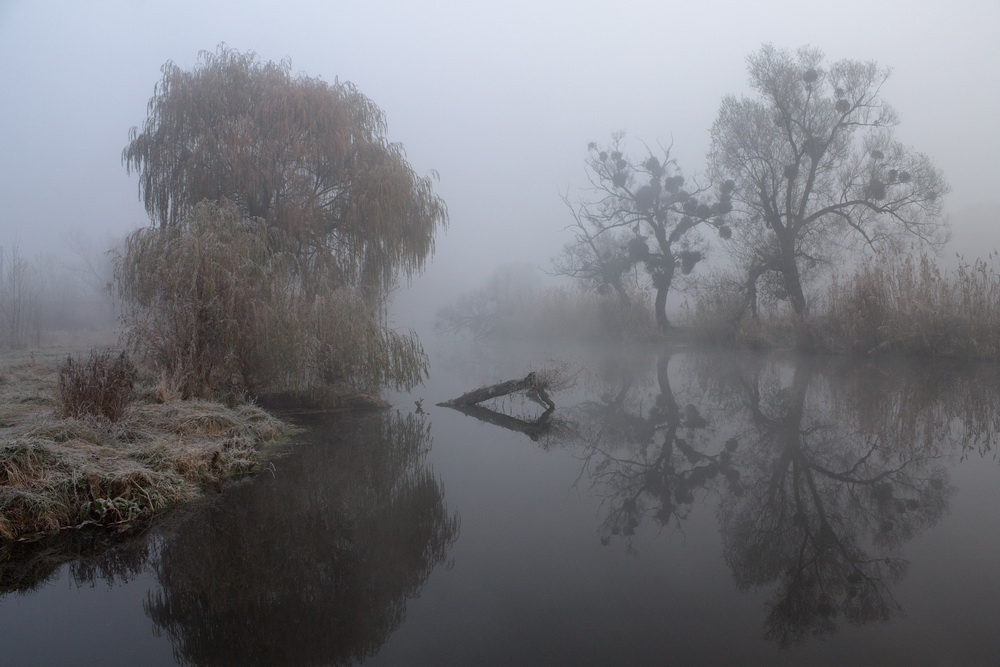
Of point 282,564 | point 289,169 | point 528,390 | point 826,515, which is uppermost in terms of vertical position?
point 289,169

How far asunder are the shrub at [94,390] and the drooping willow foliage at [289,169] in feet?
18.0

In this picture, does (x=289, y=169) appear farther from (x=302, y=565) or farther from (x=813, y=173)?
(x=813, y=173)

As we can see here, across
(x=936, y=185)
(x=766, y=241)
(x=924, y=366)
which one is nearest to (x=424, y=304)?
→ (x=766, y=241)

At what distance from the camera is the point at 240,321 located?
880 cm

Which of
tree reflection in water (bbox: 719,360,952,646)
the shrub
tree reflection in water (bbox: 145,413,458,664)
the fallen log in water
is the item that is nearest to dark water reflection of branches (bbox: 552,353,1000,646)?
tree reflection in water (bbox: 719,360,952,646)

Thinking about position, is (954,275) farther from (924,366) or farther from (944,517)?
(944,517)

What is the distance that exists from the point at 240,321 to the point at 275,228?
9.18ft

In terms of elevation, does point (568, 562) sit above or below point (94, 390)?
below

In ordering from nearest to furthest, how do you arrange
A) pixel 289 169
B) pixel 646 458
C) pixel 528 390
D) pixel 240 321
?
pixel 646 458
pixel 240 321
pixel 528 390
pixel 289 169

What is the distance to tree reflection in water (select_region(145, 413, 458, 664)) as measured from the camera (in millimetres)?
3172

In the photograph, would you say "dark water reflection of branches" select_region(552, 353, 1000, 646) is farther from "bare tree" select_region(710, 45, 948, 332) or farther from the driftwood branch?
"bare tree" select_region(710, 45, 948, 332)

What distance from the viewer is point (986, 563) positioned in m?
3.77

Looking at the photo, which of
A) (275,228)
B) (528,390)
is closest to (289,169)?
(275,228)

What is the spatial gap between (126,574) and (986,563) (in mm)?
5172
